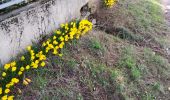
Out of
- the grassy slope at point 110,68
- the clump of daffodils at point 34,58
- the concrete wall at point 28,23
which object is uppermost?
the concrete wall at point 28,23

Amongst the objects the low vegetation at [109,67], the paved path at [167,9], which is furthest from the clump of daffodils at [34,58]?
the paved path at [167,9]

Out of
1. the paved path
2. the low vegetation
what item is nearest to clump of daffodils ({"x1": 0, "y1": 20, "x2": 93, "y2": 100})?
the low vegetation

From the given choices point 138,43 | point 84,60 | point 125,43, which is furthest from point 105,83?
point 138,43

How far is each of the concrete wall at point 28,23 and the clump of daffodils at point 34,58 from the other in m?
0.13

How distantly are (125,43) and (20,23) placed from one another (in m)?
2.17

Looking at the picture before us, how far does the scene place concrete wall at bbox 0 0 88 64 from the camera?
13.3ft

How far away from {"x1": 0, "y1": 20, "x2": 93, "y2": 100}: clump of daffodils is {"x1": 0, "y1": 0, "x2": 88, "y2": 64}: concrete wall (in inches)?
5.1

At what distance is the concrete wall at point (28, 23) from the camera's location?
160 inches

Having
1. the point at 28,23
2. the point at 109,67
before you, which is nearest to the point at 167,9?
the point at 109,67

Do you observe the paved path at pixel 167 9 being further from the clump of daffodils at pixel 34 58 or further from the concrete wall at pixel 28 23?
the concrete wall at pixel 28 23

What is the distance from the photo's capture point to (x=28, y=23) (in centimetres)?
437

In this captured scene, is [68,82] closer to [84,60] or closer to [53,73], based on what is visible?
[53,73]

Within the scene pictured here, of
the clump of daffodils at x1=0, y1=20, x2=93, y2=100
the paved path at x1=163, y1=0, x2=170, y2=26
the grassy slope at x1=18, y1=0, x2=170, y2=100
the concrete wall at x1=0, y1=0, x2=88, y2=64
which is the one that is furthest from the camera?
the paved path at x1=163, y1=0, x2=170, y2=26

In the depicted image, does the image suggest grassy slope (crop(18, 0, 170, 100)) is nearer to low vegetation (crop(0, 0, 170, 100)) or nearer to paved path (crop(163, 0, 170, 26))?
low vegetation (crop(0, 0, 170, 100))
